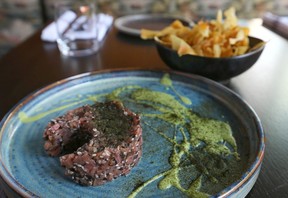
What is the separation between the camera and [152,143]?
0.74 metres

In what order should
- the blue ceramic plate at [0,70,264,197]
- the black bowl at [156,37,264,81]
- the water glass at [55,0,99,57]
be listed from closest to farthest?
the blue ceramic plate at [0,70,264,197], the black bowl at [156,37,264,81], the water glass at [55,0,99,57]

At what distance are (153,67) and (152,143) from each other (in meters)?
0.42

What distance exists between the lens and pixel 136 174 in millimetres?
650

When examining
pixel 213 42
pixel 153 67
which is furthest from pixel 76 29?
pixel 213 42

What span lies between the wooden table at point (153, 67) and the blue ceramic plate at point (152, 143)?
68mm

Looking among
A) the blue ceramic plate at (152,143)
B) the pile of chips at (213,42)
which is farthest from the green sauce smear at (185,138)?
the pile of chips at (213,42)

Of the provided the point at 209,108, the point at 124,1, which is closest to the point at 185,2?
the point at 124,1

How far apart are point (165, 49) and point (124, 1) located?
1569mm

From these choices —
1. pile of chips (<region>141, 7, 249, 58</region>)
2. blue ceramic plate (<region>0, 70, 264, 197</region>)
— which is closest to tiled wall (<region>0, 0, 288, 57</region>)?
pile of chips (<region>141, 7, 249, 58</region>)

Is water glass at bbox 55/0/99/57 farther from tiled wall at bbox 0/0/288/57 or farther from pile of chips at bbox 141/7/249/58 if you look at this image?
tiled wall at bbox 0/0/288/57

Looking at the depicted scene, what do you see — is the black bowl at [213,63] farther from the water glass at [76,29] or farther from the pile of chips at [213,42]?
the water glass at [76,29]

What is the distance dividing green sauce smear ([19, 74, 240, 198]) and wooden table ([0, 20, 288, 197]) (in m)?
A: 0.09

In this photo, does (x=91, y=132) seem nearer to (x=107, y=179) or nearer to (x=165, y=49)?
(x=107, y=179)

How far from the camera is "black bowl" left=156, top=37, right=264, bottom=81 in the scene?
923mm
